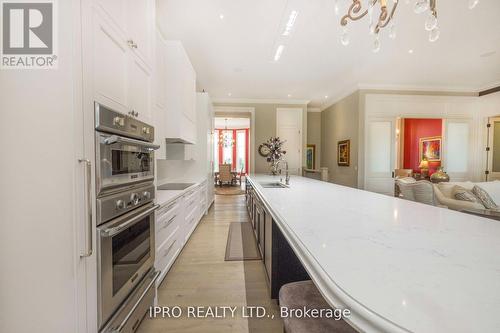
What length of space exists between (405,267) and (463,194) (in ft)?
11.5

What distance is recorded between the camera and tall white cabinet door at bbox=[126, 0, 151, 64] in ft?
4.93

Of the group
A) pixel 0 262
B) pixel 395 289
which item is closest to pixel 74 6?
pixel 0 262

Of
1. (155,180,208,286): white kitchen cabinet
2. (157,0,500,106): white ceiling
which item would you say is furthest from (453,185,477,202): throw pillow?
(155,180,208,286): white kitchen cabinet

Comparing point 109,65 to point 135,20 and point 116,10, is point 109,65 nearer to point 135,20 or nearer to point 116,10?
point 116,10

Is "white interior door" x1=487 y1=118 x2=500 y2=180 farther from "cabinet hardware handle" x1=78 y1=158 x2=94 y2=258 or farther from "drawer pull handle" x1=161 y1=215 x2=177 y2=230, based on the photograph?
"cabinet hardware handle" x1=78 y1=158 x2=94 y2=258

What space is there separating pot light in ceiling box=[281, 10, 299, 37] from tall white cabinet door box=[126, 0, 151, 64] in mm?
1738

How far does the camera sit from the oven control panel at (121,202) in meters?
1.07

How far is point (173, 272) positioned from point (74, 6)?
7.66ft

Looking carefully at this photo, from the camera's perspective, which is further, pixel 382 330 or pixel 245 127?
pixel 245 127

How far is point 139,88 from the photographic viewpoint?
1.62 metres

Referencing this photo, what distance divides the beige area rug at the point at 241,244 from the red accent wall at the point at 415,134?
6.83 meters

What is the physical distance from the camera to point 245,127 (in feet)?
40.7

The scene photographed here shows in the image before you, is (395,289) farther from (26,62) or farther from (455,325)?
(26,62)

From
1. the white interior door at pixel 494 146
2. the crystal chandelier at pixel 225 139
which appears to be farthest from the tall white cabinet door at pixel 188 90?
the crystal chandelier at pixel 225 139
